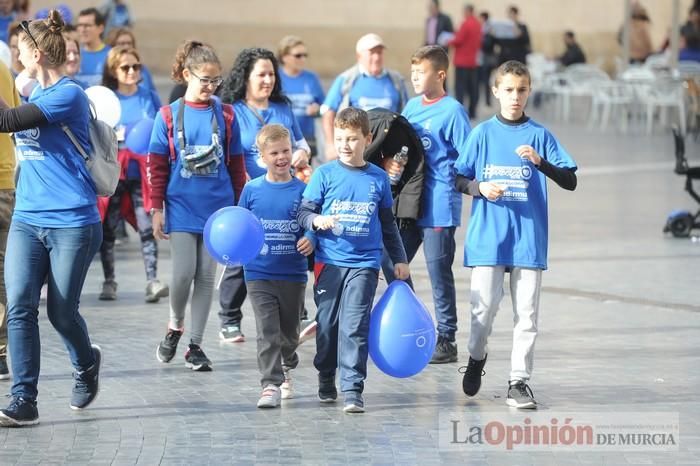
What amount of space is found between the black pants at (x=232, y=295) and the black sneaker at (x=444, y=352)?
1.34m

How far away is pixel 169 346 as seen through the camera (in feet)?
28.9

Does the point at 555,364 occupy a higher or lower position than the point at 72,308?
lower

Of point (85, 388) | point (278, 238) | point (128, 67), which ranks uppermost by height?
point (128, 67)

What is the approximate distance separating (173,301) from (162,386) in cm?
60

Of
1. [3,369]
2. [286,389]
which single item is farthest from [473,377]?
[3,369]

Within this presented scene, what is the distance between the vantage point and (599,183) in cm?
1883

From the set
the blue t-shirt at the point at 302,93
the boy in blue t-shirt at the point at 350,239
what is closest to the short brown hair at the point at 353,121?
the boy in blue t-shirt at the point at 350,239

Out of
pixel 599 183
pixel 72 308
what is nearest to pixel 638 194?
pixel 599 183

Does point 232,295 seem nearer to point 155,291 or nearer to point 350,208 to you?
point 155,291

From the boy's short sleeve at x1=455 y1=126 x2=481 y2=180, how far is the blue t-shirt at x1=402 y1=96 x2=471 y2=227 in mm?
931

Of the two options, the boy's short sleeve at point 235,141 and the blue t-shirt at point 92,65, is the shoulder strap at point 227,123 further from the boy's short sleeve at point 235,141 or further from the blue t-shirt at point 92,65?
the blue t-shirt at point 92,65

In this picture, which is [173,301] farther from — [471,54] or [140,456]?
[471,54]

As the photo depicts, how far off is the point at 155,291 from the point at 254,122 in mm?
2059

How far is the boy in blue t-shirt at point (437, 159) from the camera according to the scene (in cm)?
885
